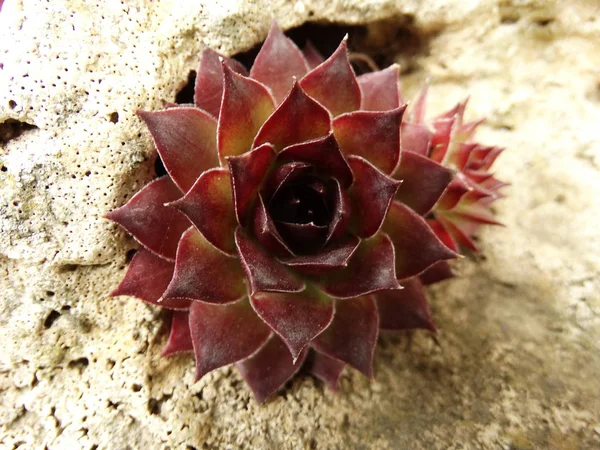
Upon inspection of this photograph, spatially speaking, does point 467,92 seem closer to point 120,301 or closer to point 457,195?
point 457,195

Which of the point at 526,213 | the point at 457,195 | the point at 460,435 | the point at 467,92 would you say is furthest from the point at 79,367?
the point at 467,92

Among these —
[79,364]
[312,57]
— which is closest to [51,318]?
[79,364]

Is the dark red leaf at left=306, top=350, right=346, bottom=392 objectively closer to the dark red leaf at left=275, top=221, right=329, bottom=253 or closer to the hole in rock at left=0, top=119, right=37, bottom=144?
the dark red leaf at left=275, top=221, right=329, bottom=253

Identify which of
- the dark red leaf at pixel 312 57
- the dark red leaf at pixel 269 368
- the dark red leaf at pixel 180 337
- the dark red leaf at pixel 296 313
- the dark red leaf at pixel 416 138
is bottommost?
the dark red leaf at pixel 269 368

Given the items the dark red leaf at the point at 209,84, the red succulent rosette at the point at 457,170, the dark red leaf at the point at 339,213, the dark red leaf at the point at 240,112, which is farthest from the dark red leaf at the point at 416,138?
the dark red leaf at the point at 209,84

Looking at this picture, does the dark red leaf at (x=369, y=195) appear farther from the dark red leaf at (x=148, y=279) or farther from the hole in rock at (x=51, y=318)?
the hole in rock at (x=51, y=318)

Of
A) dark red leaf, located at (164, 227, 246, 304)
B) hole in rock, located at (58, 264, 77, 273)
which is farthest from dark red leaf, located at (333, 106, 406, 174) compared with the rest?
hole in rock, located at (58, 264, 77, 273)
